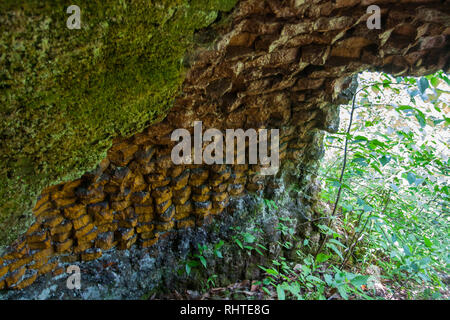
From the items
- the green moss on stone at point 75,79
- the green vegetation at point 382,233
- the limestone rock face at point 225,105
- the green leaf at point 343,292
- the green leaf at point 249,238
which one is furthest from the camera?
the green leaf at point 249,238

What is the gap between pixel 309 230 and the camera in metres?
2.81

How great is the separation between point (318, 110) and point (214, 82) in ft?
3.70

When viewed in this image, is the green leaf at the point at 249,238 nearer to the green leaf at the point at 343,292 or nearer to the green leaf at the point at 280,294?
the green leaf at the point at 280,294

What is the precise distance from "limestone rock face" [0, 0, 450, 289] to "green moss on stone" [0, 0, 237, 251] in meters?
0.18

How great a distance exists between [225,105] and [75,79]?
3.35ft

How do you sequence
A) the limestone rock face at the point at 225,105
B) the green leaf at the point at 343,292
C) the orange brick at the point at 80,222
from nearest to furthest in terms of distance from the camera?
the limestone rock face at the point at 225,105, the green leaf at the point at 343,292, the orange brick at the point at 80,222

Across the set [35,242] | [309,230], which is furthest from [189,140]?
[309,230]

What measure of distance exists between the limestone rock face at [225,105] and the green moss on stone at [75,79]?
18 centimetres

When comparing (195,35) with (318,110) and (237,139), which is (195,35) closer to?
(237,139)

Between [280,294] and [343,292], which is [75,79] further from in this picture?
[343,292]

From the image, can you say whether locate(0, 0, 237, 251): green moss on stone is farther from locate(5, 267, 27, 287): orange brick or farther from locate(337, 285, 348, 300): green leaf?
locate(337, 285, 348, 300): green leaf

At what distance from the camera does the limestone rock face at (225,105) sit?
1.36m

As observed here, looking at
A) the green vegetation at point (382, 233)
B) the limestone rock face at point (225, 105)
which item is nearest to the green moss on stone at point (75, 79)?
the limestone rock face at point (225, 105)

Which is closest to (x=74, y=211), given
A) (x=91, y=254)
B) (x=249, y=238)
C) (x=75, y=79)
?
(x=91, y=254)
